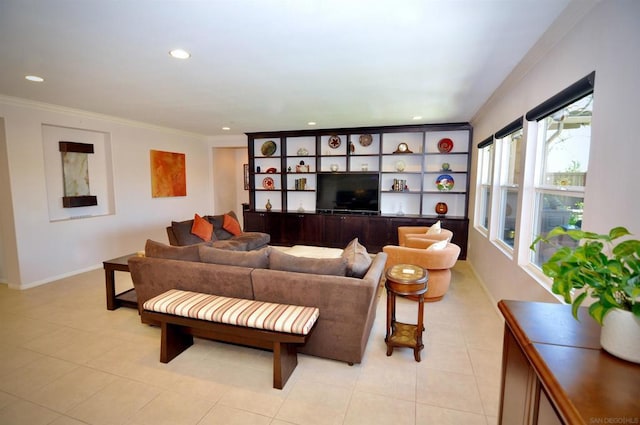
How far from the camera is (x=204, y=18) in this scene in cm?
196

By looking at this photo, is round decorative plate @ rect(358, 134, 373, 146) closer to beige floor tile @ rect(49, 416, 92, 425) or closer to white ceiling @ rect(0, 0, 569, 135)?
white ceiling @ rect(0, 0, 569, 135)

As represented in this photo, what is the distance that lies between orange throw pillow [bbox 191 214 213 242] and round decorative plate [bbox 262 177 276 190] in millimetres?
2421

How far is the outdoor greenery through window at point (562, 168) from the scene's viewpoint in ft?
6.78

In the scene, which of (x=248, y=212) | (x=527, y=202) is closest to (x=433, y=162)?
(x=527, y=202)

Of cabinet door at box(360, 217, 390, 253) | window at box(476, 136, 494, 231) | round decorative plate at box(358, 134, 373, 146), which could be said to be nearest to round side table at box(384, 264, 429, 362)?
window at box(476, 136, 494, 231)

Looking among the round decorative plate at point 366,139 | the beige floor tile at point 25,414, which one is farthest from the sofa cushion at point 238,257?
the round decorative plate at point 366,139

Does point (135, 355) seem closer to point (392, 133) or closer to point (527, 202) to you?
point (527, 202)

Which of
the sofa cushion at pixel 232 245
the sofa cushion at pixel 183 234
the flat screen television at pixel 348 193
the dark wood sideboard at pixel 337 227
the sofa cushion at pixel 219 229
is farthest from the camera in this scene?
the flat screen television at pixel 348 193

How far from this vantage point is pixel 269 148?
6.84 metres

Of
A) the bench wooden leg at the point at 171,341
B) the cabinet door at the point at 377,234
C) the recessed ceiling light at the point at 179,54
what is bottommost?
the bench wooden leg at the point at 171,341

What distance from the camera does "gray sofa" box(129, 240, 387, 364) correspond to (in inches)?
89.4

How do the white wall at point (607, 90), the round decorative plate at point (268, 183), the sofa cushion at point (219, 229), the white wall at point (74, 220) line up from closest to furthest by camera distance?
the white wall at point (607, 90)
the white wall at point (74, 220)
the sofa cushion at point (219, 229)
the round decorative plate at point (268, 183)

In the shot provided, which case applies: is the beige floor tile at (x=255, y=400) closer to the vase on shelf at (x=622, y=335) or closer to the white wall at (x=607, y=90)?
the vase on shelf at (x=622, y=335)

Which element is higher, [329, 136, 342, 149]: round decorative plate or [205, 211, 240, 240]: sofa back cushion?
[329, 136, 342, 149]: round decorative plate
